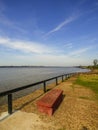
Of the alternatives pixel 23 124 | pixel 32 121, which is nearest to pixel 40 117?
pixel 32 121

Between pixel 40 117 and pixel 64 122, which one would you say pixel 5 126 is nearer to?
pixel 40 117

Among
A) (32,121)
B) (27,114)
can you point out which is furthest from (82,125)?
(27,114)

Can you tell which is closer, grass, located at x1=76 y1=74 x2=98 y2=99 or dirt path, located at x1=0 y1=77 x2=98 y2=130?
dirt path, located at x1=0 y1=77 x2=98 y2=130

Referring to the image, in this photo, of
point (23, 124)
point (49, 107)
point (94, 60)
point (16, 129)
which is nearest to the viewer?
point (16, 129)

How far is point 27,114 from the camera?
607cm

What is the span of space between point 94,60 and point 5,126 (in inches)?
5021

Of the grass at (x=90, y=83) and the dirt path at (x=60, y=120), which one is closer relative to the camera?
the dirt path at (x=60, y=120)

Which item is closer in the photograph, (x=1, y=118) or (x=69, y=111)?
(x=1, y=118)

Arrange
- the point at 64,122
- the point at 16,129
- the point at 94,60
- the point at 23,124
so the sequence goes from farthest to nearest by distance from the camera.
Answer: the point at 94,60 < the point at 64,122 < the point at 23,124 < the point at 16,129

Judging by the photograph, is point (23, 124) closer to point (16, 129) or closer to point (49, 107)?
point (16, 129)

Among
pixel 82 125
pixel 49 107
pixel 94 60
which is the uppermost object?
pixel 94 60

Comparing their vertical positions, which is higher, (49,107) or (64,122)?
(49,107)

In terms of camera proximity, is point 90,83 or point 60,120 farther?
point 90,83

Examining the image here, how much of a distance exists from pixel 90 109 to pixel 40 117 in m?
2.83
